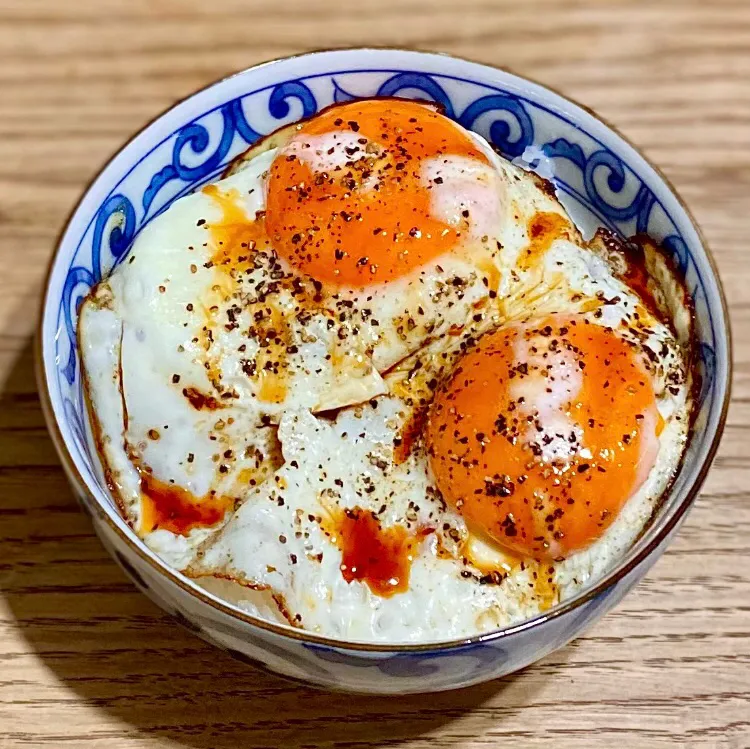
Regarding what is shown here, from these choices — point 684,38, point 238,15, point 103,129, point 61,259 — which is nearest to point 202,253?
point 61,259

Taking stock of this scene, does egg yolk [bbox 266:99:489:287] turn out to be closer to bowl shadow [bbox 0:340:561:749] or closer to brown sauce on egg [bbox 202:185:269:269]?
brown sauce on egg [bbox 202:185:269:269]

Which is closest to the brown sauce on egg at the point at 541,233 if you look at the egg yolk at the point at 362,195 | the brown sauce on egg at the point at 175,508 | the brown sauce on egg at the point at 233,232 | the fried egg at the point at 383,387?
the fried egg at the point at 383,387

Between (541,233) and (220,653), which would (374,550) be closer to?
(220,653)

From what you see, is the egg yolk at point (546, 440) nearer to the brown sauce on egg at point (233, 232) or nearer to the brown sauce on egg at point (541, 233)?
the brown sauce on egg at point (541, 233)

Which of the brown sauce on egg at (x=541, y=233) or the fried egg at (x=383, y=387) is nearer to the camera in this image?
the fried egg at (x=383, y=387)

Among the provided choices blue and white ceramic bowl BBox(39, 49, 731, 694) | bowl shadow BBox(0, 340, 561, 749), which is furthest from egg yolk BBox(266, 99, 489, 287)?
bowl shadow BBox(0, 340, 561, 749)

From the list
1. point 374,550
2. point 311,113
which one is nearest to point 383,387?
point 374,550

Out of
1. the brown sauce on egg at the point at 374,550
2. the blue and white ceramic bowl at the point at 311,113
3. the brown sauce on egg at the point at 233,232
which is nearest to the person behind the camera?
the blue and white ceramic bowl at the point at 311,113
